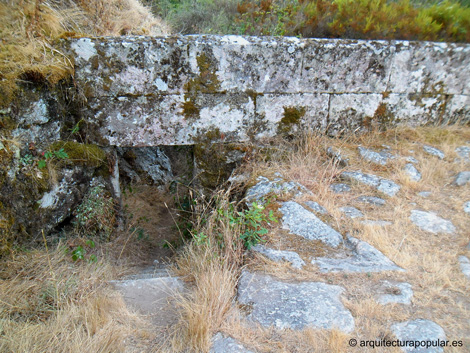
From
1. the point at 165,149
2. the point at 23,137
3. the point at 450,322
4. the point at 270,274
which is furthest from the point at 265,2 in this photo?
the point at 450,322

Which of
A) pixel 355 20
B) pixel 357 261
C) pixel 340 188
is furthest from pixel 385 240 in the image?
pixel 355 20

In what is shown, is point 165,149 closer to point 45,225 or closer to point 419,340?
point 45,225

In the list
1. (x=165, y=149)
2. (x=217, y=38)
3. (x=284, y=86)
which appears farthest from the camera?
(x=165, y=149)

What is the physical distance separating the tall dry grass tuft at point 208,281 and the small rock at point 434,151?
2.67m

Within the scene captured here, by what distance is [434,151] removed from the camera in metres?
3.98

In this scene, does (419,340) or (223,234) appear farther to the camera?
(223,234)

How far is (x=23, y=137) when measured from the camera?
2.96 metres

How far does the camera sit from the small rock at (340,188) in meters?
3.46

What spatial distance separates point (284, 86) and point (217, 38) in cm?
91

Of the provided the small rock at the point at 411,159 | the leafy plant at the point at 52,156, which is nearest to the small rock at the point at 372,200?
the small rock at the point at 411,159

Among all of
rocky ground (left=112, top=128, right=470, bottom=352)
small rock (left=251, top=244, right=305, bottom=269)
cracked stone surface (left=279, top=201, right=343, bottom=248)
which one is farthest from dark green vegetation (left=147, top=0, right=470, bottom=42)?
small rock (left=251, top=244, right=305, bottom=269)

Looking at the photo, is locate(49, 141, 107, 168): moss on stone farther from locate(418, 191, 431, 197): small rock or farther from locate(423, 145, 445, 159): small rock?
locate(423, 145, 445, 159): small rock

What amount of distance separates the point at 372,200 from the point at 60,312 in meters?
2.85

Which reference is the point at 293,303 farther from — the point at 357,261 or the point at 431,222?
the point at 431,222
